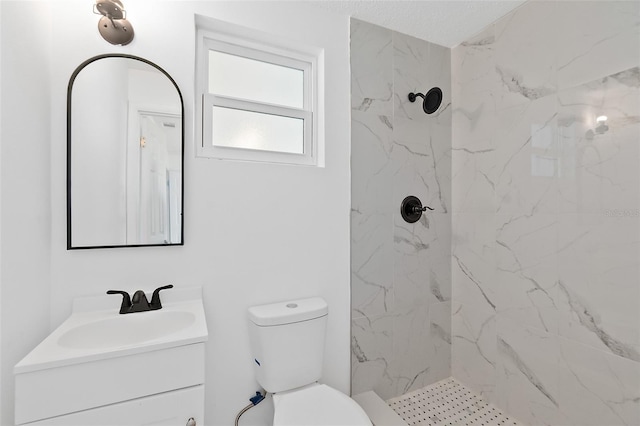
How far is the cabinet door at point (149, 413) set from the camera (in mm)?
923

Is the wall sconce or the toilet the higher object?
the wall sconce

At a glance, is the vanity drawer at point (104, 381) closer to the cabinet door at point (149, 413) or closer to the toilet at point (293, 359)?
the cabinet door at point (149, 413)

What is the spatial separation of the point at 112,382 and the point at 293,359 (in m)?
0.72

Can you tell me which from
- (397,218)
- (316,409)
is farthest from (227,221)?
(397,218)

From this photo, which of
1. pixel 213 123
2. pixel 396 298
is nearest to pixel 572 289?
pixel 396 298

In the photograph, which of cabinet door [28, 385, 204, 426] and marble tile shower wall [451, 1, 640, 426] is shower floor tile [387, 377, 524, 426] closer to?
marble tile shower wall [451, 1, 640, 426]

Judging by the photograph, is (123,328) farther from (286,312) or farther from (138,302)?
(286,312)

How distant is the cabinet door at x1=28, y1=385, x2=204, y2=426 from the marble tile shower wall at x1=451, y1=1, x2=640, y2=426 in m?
1.68

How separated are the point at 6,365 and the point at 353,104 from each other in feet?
6.02

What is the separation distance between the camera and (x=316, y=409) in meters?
1.31

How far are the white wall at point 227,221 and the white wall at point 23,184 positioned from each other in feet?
0.04

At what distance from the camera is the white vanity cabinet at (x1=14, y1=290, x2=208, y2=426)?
878 millimetres

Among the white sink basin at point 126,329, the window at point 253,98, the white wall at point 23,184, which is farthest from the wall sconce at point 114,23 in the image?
the white sink basin at point 126,329

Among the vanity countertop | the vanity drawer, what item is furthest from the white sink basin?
the vanity drawer
